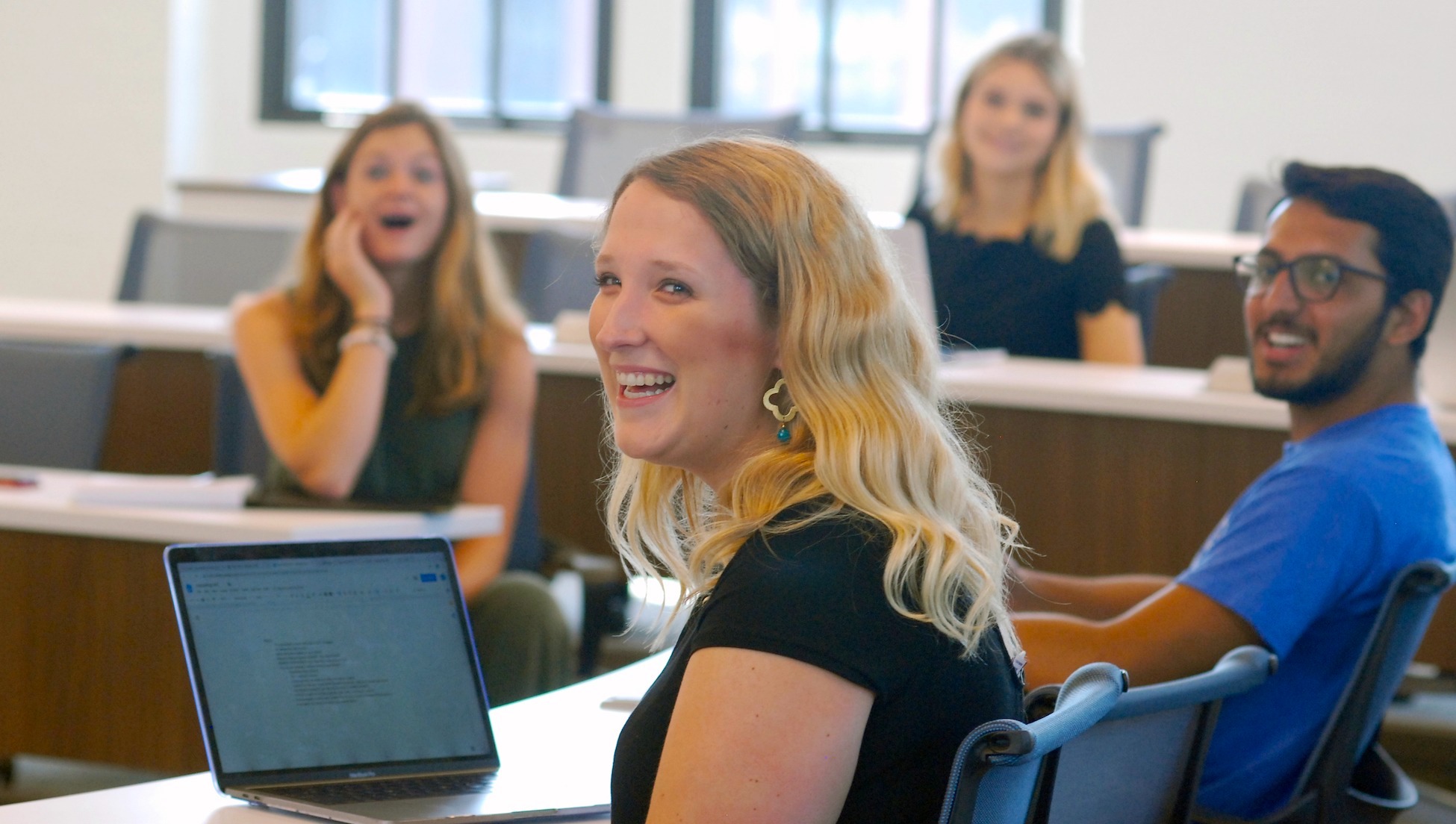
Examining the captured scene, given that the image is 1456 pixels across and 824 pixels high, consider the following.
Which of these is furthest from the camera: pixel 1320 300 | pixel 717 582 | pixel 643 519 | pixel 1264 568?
pixel 1320 300

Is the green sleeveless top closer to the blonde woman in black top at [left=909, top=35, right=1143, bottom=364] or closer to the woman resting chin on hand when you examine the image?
the woman resting chin on hand

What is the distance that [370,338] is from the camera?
110 inches

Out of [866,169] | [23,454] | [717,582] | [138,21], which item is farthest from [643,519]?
[138,21]

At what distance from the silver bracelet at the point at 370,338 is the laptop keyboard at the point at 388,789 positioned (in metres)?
1.50

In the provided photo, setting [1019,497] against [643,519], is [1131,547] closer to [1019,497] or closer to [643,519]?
[1019,497]

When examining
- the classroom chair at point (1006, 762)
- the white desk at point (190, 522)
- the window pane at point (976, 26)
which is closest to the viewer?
the classroom chair at point (1006, 762)

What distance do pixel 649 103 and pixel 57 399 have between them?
503 cm

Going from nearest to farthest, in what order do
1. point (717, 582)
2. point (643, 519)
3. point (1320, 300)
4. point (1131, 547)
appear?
point (717, 582) < point (643, 519) < point (1320, 300) < point (1131, 547)

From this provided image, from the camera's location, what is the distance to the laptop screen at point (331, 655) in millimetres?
1332

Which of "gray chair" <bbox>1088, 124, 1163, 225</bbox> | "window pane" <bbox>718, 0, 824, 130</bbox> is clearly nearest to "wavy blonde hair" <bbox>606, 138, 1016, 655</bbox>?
"gray chair" <bbox>1088, 124, 1163, 225</bbox>

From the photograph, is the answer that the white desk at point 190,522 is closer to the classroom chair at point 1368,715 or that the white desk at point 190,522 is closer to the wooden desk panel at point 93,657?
the wooden desk panel at point 93,657

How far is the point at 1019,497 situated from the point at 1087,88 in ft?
14.1

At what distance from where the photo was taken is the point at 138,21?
7.69 meters

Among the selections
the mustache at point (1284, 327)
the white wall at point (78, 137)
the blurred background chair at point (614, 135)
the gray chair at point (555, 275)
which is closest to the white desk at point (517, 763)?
the mustache at point (1284, 327)
